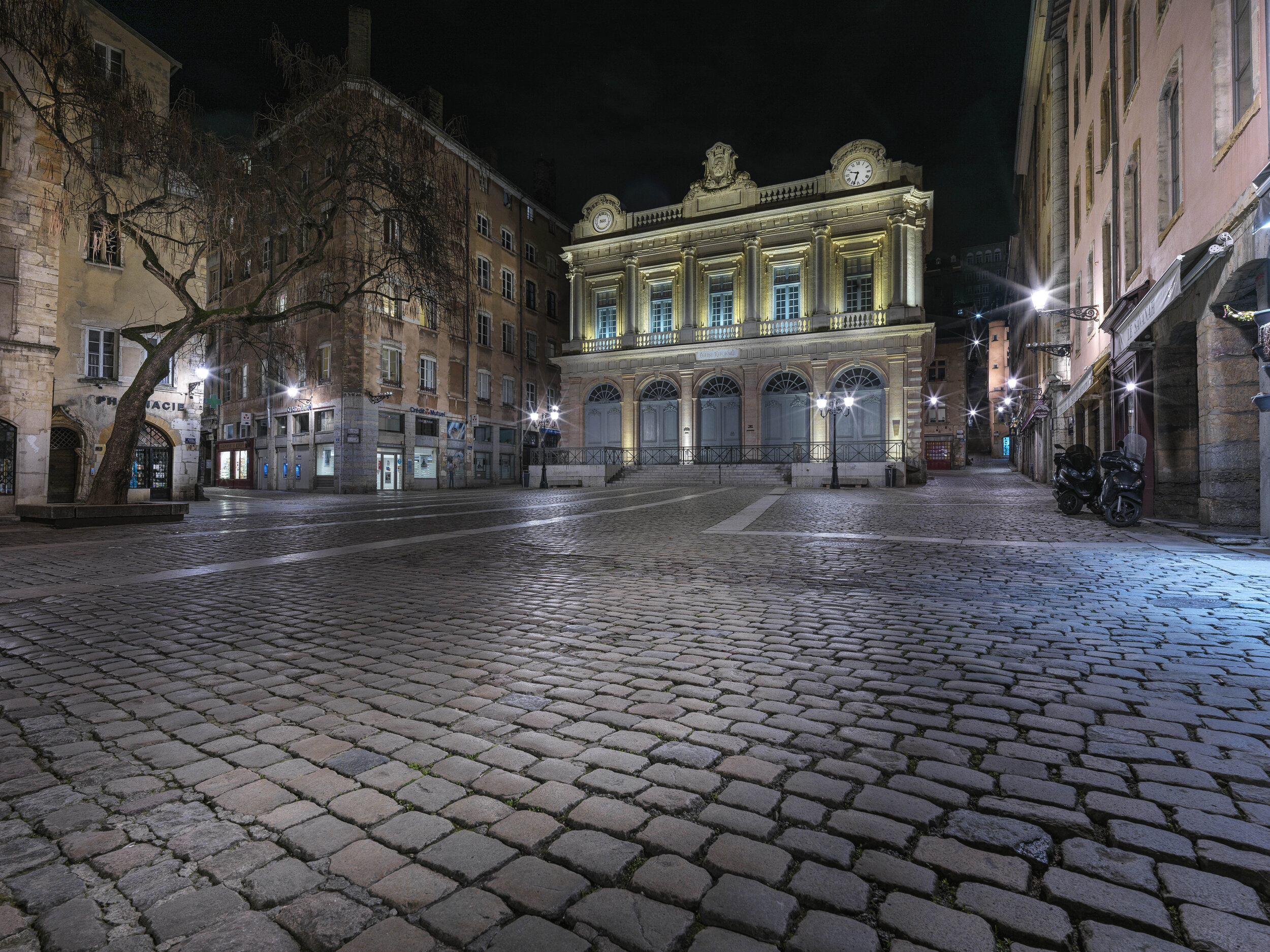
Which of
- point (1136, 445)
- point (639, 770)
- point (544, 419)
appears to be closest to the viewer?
point (639, 770)

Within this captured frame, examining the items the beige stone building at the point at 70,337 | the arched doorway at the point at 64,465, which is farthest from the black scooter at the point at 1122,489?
the arched doorway at the point at 64,465

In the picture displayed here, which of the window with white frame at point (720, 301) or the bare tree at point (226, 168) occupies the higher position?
the window with white frame at point (720, 301)

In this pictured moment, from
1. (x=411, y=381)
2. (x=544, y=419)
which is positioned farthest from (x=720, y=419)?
(x=411, y=381)

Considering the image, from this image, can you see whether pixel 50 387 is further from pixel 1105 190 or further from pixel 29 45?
pixel 1105 190

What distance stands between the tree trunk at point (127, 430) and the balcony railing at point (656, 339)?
91.4ft

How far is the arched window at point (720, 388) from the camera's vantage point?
122ft

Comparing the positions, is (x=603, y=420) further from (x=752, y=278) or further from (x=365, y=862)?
(x=365, y=862)

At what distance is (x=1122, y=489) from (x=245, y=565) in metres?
12.7

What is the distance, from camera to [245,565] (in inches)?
293

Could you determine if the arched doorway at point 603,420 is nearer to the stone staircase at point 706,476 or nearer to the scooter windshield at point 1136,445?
the stone staircase at point 706,476

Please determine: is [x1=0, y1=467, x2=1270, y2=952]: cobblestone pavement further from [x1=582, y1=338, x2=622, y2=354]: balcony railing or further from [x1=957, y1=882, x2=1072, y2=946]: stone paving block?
[x1=582, y1=338, x2=622, y2=354]: balcony railing

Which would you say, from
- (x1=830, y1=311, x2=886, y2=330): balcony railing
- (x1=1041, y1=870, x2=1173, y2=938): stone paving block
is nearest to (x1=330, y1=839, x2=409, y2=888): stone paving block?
(x1=1041, y1=870, x2=1173, y2=938): stone paving block

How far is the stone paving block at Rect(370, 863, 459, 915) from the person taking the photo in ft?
5.49

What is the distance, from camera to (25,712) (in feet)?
9.77
